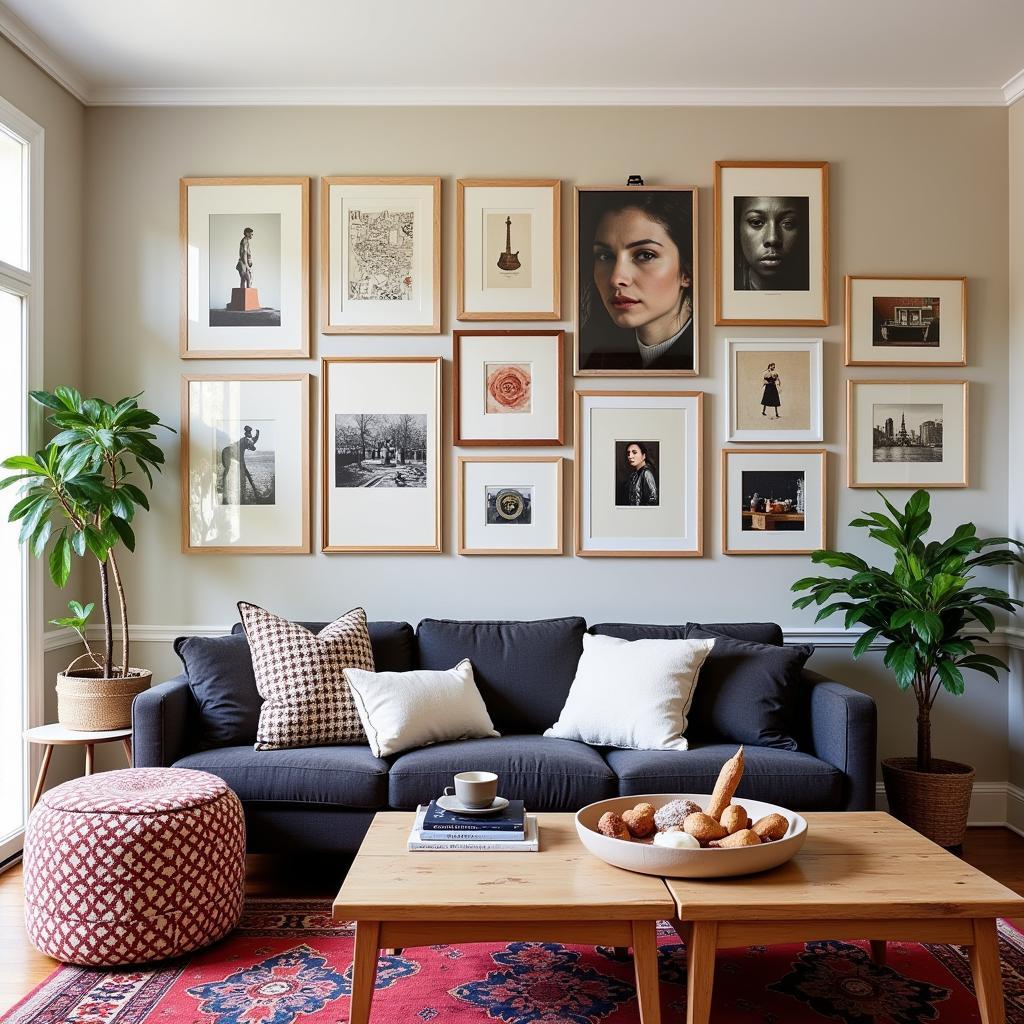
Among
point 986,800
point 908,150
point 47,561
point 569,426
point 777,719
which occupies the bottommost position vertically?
point 986,800

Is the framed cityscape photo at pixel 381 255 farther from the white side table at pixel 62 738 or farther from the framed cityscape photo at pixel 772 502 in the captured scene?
the white side table at pixel 62 738

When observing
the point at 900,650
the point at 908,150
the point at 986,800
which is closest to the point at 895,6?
the point at 908,150

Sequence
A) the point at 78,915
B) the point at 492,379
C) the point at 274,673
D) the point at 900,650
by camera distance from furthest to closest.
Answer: the point at 492,379, the point at 900,650, the point at 274,673, the point at 78,915

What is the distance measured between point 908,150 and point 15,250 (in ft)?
11.9

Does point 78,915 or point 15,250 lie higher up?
point 15,250

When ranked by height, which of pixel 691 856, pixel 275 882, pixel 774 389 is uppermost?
pixel 774 389

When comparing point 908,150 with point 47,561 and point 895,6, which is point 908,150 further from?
point 47,561

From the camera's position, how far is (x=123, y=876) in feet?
8.32

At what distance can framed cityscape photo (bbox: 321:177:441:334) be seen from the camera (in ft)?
13.2

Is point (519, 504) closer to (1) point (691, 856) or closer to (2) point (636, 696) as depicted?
(2) point (636, 696)

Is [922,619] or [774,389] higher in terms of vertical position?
[774,389]

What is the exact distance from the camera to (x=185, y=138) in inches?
161

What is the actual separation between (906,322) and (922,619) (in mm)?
1355

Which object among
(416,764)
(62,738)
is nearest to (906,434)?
(416,764)
